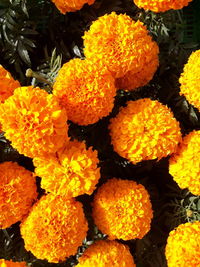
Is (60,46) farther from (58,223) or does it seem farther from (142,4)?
(58,223)

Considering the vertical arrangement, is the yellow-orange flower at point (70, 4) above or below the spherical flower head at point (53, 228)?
above

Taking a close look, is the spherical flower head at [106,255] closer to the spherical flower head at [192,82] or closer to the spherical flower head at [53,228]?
the spherical flower head at [53,228]

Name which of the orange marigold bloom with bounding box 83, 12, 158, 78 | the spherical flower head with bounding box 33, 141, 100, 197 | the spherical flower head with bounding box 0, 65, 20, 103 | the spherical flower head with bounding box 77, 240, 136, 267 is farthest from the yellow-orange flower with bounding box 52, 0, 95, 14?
the spherical flower head with bounding box 77, 240, 136, 267

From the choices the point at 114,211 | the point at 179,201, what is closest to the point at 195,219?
the point at 179,201

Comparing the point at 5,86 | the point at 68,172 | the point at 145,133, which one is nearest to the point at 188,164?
the point at 145,133

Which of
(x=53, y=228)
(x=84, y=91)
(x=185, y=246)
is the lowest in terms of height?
(x=185, y=246)

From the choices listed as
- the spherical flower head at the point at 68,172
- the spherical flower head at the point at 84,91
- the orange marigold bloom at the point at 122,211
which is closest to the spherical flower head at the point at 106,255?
the orange marigold bloom at the point at 122,211

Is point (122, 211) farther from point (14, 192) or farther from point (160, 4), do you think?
point (160, 4)
